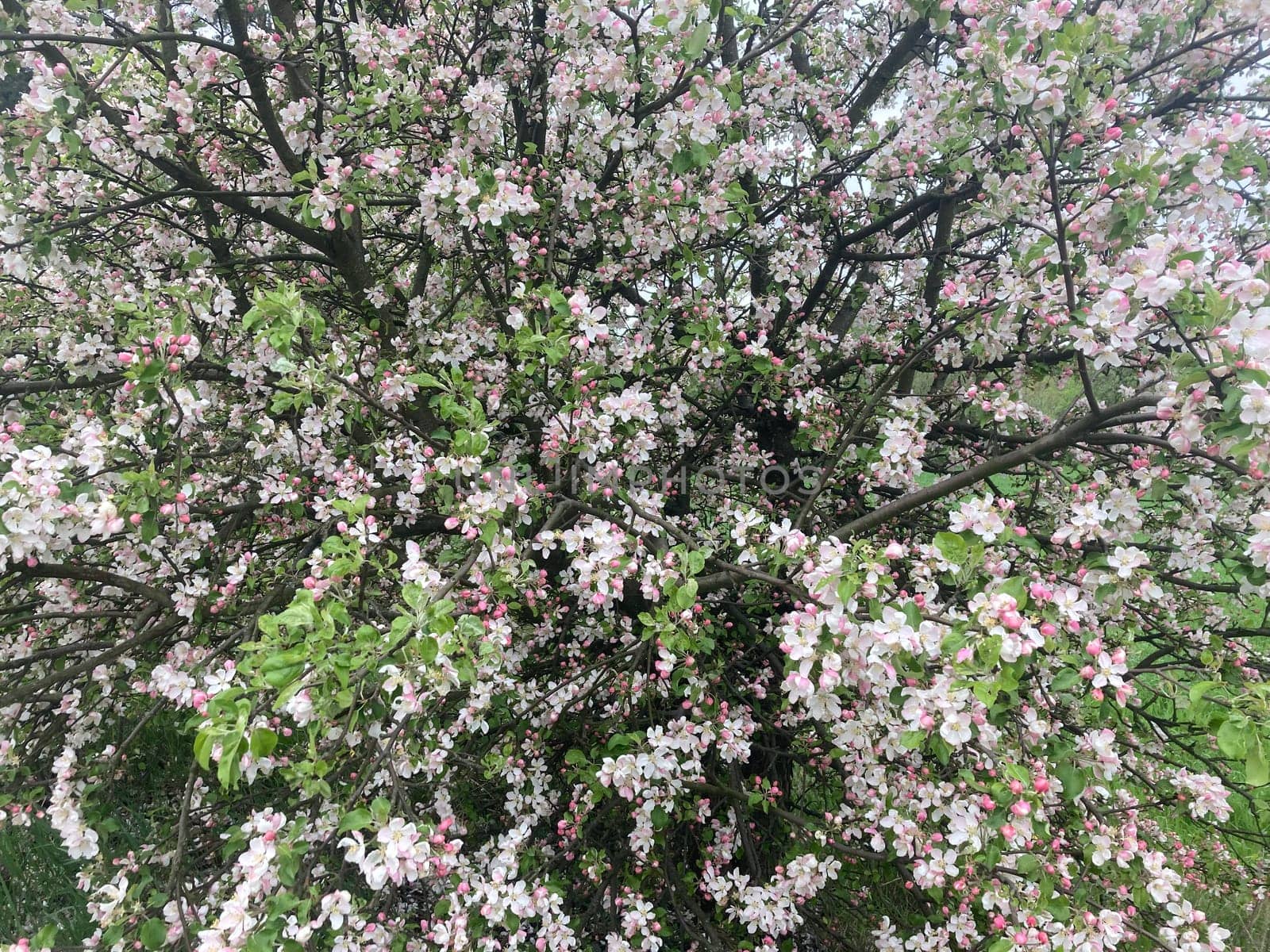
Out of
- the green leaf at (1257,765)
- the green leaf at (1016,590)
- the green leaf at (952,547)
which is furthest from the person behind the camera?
the green leaf at (952,547)

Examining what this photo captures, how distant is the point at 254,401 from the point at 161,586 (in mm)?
1050

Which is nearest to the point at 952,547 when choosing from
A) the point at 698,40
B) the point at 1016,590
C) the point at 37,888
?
the point at 1016,590

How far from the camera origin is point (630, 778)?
250cm

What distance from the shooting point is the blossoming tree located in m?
1.81

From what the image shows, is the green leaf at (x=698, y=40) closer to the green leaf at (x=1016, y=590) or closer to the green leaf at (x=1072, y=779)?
the green leaf at (x=1016, y=590)

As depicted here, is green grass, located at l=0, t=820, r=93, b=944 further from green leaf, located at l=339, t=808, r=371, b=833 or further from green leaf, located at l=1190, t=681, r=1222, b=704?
green leaf, located at l=1190, t=681, r=1222, b=704

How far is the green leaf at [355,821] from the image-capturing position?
1670 mm

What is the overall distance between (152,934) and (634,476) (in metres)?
2.33

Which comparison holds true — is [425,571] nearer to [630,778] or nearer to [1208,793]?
[630,778]

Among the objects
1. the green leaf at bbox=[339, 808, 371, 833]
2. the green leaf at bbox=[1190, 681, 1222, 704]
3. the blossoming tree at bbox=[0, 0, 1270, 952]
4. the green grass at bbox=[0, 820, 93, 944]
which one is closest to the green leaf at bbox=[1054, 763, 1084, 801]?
the blossoming tree at bbox=[0, 0, 1270, 952]

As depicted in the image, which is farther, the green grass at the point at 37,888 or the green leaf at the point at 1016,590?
the green grass at the point at 37,888

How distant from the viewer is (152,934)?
1854mm

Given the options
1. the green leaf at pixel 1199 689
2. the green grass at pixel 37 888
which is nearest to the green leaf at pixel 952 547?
the green leaf at pixel 1199 689

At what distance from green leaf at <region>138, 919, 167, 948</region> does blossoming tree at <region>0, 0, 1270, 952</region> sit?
2.9 inches
